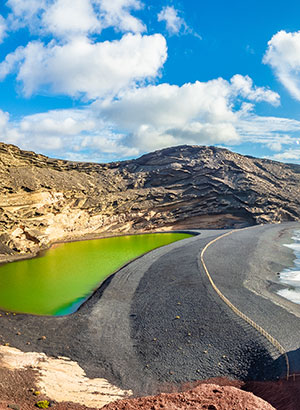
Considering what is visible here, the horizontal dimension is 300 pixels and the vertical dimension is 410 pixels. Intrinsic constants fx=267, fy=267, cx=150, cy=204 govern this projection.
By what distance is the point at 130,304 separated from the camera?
1864 centimetres

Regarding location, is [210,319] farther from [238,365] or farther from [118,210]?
[118,210]

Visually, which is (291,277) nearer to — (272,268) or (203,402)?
(272,268)

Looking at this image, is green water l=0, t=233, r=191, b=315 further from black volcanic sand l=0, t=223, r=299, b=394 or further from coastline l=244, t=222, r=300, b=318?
coastline l=244, t=222, r=300, b=318

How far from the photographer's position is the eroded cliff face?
40.3 m

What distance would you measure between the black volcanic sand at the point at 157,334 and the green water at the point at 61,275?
203cm

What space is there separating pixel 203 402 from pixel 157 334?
634 cm

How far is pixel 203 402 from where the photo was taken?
8328mm

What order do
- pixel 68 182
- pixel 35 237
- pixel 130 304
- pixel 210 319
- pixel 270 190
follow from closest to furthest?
pixel 210 319
pixel 130 304
pixel 35 237
pixel 68 182
pixel 270 190

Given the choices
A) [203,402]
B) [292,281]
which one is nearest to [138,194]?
[292,281]

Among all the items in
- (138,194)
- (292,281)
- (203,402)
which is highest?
(138,194)

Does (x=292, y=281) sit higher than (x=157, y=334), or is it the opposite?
(x=292, y=281)

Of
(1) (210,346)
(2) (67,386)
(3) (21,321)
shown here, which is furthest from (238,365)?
(3) (21,321)

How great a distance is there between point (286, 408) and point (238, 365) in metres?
3.19

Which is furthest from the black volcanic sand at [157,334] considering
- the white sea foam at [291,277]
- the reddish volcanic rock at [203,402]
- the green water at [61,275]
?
the white sea foam at [291,277]
